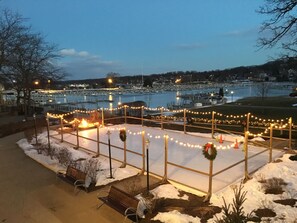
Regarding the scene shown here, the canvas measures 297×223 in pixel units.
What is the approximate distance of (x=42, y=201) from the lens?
8.22 m

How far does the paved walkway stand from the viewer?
23.7 feet

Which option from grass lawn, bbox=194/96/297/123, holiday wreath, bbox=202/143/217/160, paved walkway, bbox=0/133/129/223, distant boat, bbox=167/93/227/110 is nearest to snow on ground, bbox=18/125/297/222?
paved walkway, bbox=0/133/129/223

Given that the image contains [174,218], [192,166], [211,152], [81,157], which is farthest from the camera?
[81,157]

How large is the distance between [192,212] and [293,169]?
434 cm

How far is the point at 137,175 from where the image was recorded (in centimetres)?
965

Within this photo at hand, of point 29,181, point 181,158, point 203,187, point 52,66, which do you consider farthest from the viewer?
point 52,66

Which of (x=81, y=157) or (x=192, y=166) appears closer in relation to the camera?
(x=192, y=166)

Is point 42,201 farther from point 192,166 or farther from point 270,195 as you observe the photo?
point 270,195

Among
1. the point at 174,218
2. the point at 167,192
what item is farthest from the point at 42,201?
the point at 174,218

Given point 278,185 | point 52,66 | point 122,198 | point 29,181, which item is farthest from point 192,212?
point 52,66

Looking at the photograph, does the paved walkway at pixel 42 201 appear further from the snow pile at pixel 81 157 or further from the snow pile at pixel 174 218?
the snow pile at pixel 174 218

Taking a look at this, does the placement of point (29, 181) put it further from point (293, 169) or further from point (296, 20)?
point (296, 20)

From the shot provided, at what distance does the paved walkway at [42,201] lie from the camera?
7219 millimetres

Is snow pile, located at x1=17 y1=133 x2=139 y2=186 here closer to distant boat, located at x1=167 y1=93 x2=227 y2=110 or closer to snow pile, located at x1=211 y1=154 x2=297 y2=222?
snow pile, located at x1=211 y1=154 x2=297 y2=222
